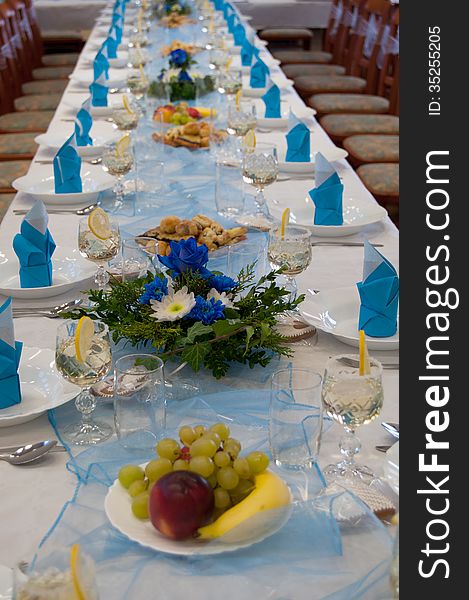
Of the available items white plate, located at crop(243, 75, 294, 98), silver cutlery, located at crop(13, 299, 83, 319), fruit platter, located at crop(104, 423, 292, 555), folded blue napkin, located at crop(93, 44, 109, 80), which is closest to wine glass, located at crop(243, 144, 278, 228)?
silver cutlery, located at crop(13, 299, 83, 319)

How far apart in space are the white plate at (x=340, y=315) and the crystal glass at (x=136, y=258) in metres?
0.35

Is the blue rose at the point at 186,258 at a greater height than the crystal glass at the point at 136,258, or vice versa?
the blue rose at the point at 186,258

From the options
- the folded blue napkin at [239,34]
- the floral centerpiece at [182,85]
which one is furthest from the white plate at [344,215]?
the folded blue napkin at [239,34]

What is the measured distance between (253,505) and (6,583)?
12.4 inches

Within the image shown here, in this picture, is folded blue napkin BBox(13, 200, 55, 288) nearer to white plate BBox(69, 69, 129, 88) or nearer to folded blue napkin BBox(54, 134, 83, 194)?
folded blue napkin BBox(54, 134, 83, 194)

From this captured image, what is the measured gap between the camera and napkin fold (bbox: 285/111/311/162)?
2.86 meters

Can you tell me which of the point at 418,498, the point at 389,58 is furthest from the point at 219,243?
the point at 389,58

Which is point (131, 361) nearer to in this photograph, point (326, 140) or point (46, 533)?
point (46, 533)

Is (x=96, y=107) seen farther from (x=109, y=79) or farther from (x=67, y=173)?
(x=67, y=173)

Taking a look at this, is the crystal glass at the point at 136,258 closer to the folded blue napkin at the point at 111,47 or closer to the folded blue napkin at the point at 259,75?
the folded blue napkin at the point at 259,75

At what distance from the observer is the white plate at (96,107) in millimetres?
3602

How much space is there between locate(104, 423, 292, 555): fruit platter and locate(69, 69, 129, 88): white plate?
3243 millimetres

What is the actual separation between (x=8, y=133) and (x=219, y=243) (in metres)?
2.92

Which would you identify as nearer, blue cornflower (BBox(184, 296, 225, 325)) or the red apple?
the red apple
